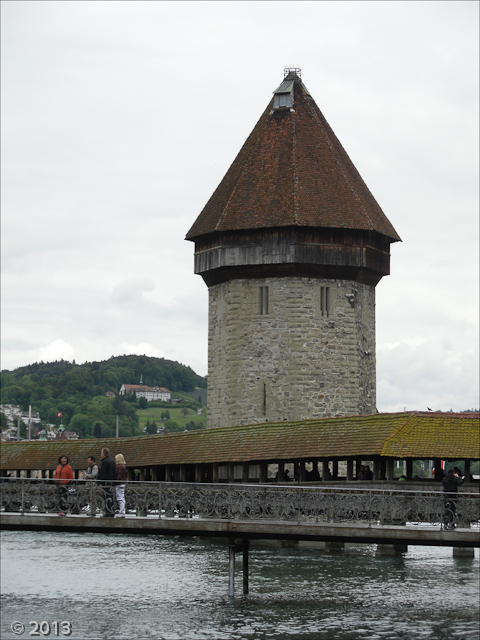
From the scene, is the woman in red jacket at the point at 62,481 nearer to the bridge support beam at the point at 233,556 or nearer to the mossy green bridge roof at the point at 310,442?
the bridge support beam at the point at 233,556

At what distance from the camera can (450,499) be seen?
22.4 metres

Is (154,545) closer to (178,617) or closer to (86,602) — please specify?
(86,602)

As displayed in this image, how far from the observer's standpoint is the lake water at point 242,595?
80.4ft

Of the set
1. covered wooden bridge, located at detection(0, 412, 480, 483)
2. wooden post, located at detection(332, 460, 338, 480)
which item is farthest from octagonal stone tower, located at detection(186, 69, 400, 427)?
wooden post, located at detection(332, 460, 338, 480)

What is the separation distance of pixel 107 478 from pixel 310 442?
10963 mm

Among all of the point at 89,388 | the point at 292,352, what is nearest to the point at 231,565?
the point at 292,352

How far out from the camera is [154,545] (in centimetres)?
4412

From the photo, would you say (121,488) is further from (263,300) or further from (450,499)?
(263,300)

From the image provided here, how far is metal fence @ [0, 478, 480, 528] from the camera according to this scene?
22984 millimetres

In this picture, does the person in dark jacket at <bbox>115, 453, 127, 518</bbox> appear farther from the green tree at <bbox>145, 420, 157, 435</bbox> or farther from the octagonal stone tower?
the green tree at <bbox>145, 420, 157, 435</bbox>

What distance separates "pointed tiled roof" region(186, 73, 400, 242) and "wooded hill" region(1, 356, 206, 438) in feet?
251

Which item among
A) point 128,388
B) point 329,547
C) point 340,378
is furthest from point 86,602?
point 128,388

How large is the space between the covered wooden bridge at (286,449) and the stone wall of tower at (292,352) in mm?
2110

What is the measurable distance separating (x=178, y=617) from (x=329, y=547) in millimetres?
13504
